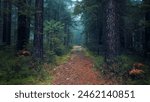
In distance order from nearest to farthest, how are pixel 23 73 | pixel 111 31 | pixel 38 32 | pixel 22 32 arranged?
pixel 23 73 < pixel 111 31 < pixel 38 32 < pixel 22 32

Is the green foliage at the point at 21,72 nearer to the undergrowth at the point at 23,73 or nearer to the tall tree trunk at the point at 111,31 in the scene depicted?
the undergrowth at the point at 23,73

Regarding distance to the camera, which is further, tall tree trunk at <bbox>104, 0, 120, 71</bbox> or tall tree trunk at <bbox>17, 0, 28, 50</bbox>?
tall tree trunk at <bbox>17, 0, 28, 50</bbox>

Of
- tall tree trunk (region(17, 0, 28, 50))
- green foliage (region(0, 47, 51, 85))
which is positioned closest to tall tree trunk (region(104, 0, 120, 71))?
green foliage (region(0, 47, 51, 85))

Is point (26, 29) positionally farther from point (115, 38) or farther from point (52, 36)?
point (115, 38)

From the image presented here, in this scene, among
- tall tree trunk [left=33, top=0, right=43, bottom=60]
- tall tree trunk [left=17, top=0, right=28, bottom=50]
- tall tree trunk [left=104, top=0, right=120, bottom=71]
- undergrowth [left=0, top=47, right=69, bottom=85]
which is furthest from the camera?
tall tree trunk [left=17, top=0, right=28, bottom=50]

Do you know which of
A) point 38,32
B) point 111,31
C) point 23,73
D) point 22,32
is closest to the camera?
point 23,73

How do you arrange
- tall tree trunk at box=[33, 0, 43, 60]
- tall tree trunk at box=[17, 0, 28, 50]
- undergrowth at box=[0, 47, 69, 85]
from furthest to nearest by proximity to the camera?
tall tree trunk at box=[17, 0, 28, 50], tall tree trunk at box=[33, 0, 43, 60], undergrowth at box=[0, 47, 69, 85]

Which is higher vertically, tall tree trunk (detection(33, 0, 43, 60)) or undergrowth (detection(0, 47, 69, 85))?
tall tree trunk (detection(33, 0, 43, 60))

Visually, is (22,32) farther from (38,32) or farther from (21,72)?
(21,72)

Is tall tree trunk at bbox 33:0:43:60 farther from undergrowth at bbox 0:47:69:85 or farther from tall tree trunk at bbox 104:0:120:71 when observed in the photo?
tall tree trunk at bbox 104:0:120:71

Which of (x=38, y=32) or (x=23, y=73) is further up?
(x=38, y=32)

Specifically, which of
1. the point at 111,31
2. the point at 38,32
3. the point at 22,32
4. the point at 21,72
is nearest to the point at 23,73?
the point at 21,72

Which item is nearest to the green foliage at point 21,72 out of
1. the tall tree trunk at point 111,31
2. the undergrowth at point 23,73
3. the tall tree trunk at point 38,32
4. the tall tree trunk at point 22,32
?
the undergrowth at point 23,73

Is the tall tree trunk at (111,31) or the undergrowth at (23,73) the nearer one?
the undergrowth at (23,73)
